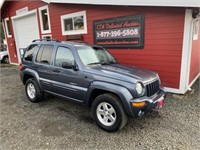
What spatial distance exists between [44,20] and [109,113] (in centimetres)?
864

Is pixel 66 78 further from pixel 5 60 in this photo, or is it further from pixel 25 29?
pixel 5 60

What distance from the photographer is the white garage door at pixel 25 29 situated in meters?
10.9

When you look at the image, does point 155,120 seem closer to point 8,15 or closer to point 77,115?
point 77,115

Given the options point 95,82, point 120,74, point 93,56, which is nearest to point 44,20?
point 93,56

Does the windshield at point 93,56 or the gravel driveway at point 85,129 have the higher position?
the windshield at point 93,56

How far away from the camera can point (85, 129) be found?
3525 millimetres

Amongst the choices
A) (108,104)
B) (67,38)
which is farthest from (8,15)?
(108,104)

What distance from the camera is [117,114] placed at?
319 centimetres

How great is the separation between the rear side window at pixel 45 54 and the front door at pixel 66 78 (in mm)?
302

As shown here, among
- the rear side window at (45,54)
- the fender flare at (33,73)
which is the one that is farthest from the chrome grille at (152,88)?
the fender flare at (33,73)

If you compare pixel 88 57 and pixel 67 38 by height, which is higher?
pixel 67 38

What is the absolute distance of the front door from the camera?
3737mm

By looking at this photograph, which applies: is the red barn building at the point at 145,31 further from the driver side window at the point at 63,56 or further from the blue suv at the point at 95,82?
the driver side window at the point at 63,56

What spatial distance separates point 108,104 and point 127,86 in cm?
57
